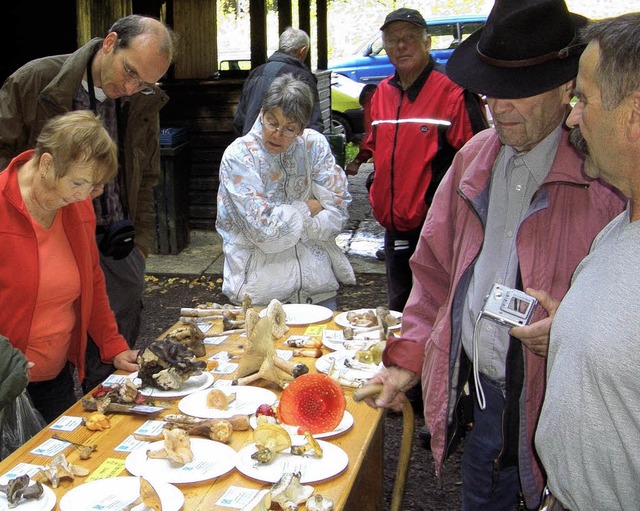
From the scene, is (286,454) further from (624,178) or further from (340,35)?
(340,35)

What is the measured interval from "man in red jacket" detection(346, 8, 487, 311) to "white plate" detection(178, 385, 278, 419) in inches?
87.2

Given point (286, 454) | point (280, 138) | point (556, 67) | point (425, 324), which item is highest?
point (556, 67)

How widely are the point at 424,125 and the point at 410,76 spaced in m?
0.35

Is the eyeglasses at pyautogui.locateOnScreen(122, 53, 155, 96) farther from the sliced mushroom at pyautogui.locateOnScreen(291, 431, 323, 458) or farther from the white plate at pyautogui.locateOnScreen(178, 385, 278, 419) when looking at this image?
the sliced mushroom at pyautogui.locateOnScreen(291, 431, 323, 458)

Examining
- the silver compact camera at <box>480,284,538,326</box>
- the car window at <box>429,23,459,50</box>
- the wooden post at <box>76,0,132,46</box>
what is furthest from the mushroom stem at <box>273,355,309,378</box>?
the car window at <box>429,23,459,50</box>

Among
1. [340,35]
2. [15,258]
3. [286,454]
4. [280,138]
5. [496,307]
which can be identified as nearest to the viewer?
[496,307]

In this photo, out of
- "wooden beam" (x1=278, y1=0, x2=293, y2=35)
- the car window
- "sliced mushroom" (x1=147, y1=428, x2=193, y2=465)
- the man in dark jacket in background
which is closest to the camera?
"sliced mushroom" (x1=147, y1=428, x2=193, y2=465)

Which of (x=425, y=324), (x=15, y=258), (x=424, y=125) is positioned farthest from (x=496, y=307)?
(x=424, y=125)

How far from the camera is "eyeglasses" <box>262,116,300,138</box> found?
11.3ft

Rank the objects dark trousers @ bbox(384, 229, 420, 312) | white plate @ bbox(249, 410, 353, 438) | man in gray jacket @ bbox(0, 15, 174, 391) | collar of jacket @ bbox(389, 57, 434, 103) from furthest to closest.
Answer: dark trousers @ bbox(384, 229, 420, 312) → collar of jacket @ bbox(389, 57, 434, 103) → man in gray jacket @ bbox(0, 15, 174, 391) → white plate @ bbox(249, 410, 353, 438)

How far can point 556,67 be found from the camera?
2033mm

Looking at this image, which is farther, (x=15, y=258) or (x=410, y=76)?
(x=410, y=76)

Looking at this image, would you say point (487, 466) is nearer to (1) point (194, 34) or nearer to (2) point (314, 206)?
(2) point (314, 206)

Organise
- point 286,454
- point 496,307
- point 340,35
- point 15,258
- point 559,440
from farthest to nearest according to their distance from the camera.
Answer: point 340,35, point 15,258, point 286,454, point 496,307, point 559,440
